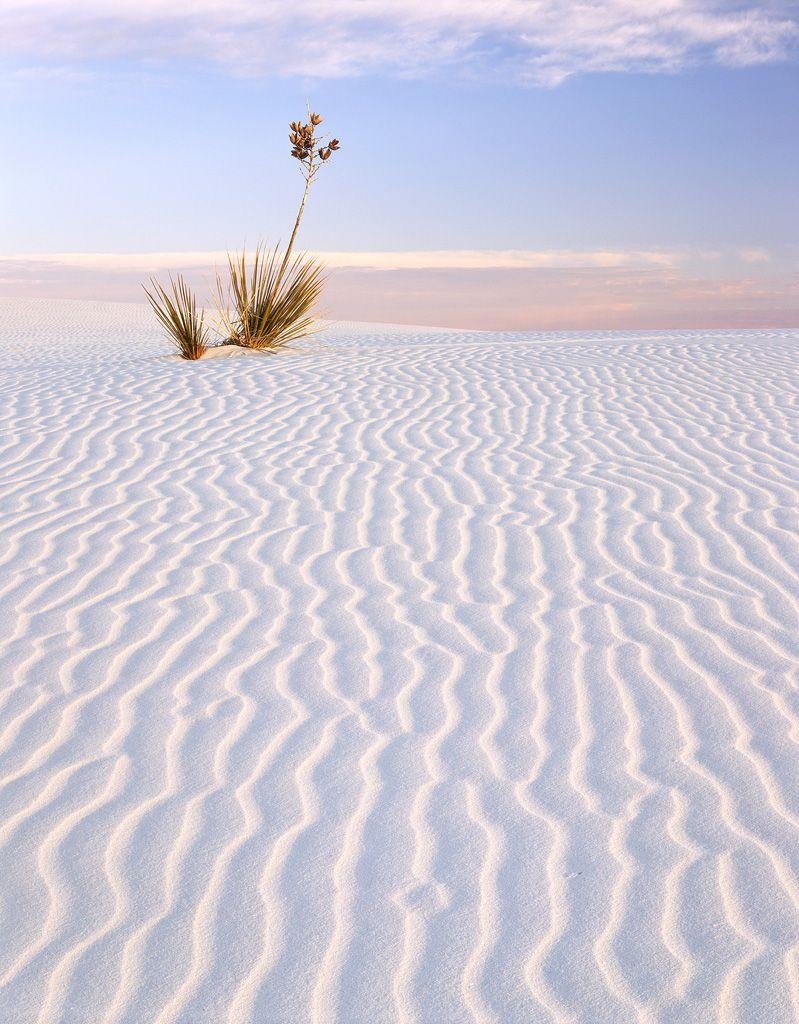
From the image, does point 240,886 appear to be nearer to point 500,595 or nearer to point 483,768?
point 483,768

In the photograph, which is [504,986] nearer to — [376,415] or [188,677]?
[188,677]

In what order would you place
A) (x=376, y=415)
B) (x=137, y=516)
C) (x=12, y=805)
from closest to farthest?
(x=12, y=805) < (x=137, y=516) < (x=376, y=415)

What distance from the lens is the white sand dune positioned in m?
2.40

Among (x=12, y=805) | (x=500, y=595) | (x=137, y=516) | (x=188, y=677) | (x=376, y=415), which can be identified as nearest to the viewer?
(x=12, y=805)

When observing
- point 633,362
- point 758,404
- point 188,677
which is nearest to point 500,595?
point 188,677

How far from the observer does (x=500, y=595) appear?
4.71 metres

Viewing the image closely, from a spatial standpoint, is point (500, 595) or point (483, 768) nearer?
point (483, 768)

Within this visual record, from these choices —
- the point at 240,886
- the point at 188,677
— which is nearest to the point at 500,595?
the point at 188,677

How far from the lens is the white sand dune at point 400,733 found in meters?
2.40

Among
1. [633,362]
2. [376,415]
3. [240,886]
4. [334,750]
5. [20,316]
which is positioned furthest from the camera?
[20,316]

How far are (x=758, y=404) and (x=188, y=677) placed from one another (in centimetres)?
678

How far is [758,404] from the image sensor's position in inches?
362

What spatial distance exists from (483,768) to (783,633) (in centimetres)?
168

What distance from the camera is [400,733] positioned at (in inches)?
136
